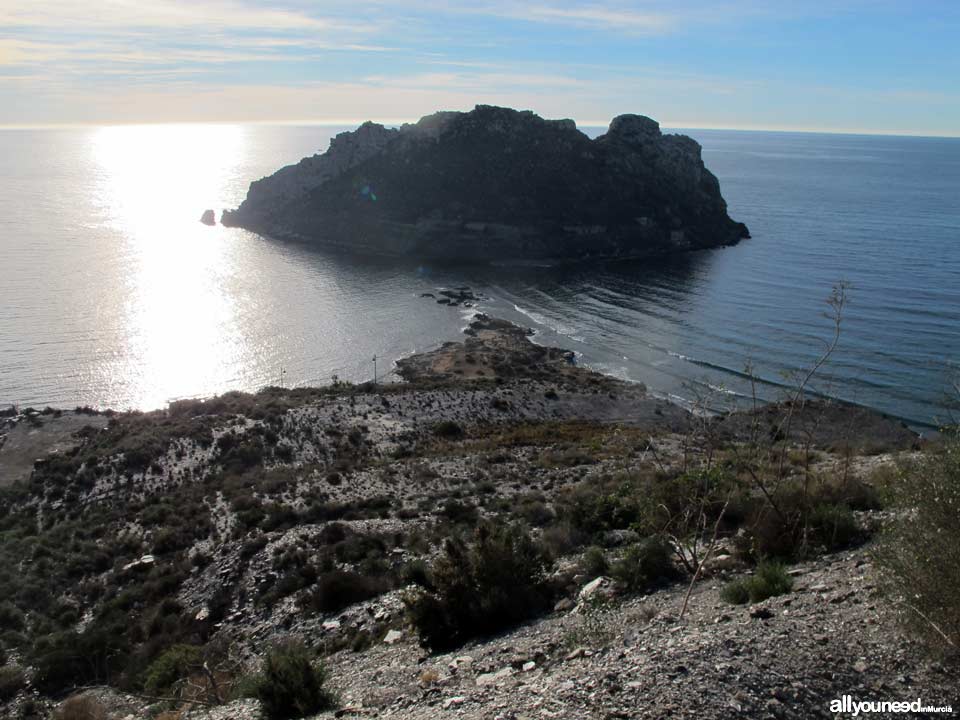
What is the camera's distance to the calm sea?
172 feet

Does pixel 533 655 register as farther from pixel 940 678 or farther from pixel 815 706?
pixel 940 678

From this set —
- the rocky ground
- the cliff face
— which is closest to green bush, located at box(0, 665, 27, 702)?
the rocky ground

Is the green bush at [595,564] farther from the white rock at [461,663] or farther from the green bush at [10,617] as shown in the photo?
the green bush at [10,617]

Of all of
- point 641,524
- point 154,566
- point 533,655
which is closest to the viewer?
point 533,655

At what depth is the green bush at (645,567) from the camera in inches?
494

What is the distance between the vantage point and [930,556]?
297 inches

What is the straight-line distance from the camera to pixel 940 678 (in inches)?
294

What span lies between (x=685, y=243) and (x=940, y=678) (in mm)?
100889

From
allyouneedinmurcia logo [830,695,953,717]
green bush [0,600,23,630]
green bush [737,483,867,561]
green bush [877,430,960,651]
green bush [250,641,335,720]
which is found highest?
green bush [877,430,960,651]

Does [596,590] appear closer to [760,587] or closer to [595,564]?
[595,564]

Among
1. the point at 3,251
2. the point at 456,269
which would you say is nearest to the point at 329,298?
the point at 456,269

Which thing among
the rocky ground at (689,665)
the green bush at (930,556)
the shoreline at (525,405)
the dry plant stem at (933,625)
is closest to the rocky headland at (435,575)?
the rocky ground at (689,665)

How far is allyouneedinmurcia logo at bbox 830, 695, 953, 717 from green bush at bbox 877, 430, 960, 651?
0.64 meters

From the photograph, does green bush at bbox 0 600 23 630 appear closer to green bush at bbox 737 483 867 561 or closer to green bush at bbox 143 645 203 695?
green bush at bbox 143 645 203 695
